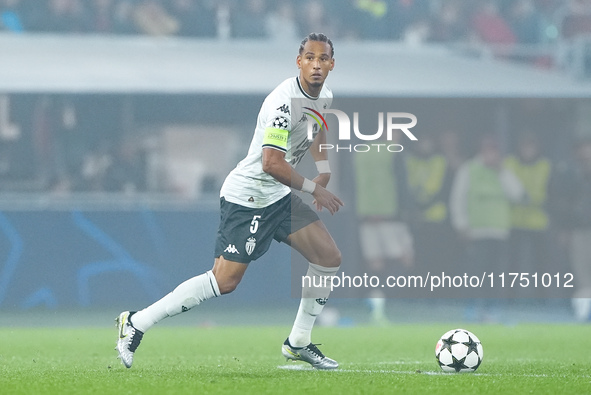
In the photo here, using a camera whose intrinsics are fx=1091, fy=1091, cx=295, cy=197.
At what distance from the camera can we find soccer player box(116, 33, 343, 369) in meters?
6.54

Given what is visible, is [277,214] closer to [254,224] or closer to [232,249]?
[254,224]

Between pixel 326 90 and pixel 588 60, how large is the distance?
10.0 m

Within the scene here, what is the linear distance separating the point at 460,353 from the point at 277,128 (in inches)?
72.2

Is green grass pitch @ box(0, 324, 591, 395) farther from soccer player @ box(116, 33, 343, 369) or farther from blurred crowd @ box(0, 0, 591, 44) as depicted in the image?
blurred crowd @ box(0, 0, 591, 44)

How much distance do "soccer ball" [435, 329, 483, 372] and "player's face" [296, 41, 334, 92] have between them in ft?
5.90

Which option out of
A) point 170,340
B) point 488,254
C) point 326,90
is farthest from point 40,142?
point 326,90

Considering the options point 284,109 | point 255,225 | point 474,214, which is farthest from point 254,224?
point 474,214

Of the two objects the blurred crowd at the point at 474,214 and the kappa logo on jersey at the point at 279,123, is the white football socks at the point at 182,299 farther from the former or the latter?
the blurred crowd at the point at 474,214

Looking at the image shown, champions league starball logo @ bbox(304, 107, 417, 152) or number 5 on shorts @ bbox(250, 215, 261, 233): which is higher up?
champions league starball logo @ bbox(304, 107, 417, 152)

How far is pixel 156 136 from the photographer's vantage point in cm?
1482

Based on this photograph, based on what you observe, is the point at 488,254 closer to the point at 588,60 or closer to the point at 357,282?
the point at 357,282

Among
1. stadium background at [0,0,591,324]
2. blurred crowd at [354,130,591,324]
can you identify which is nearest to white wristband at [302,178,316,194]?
→ blurred crowd at [354,130,591,324]

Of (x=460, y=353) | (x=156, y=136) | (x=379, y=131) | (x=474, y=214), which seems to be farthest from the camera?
(x=156, y=136)

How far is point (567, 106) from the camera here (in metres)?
15.0
